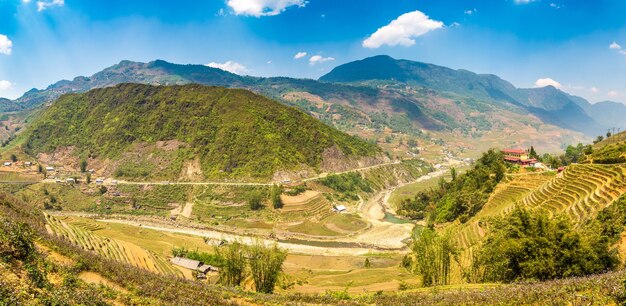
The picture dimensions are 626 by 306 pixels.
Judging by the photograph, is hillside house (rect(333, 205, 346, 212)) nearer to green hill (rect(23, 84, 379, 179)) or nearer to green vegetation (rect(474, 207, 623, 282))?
green hill (rect(23, 84, 379, 179))

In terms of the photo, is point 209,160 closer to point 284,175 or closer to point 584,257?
point 284,175

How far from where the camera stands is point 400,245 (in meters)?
77.6

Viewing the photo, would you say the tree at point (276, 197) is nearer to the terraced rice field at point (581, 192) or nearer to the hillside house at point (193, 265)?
the hillside house at point (193, 265)

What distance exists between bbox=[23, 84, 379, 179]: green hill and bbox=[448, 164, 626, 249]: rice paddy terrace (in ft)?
237

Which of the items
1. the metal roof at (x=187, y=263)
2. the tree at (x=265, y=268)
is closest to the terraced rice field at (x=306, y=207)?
the metal roof at (x=187, y=263)

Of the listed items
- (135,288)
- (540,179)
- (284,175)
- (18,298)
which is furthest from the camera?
(284,175)

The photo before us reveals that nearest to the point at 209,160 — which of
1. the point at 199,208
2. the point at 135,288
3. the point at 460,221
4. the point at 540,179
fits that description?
the point at 199,208

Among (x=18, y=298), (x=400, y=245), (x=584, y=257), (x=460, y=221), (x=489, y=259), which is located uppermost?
(x=18, y=298)

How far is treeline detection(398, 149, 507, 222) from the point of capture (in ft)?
232

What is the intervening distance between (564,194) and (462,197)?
2986 centimetres

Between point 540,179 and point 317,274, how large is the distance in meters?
45.4

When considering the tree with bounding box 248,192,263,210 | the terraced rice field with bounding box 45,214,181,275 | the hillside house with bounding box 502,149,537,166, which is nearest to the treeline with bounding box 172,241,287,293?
the terraced rice field with bounding box 45,214,181,275

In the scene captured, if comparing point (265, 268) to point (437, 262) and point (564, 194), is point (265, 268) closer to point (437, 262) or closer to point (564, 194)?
point (437, 262)

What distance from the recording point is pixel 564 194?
4428 cm
